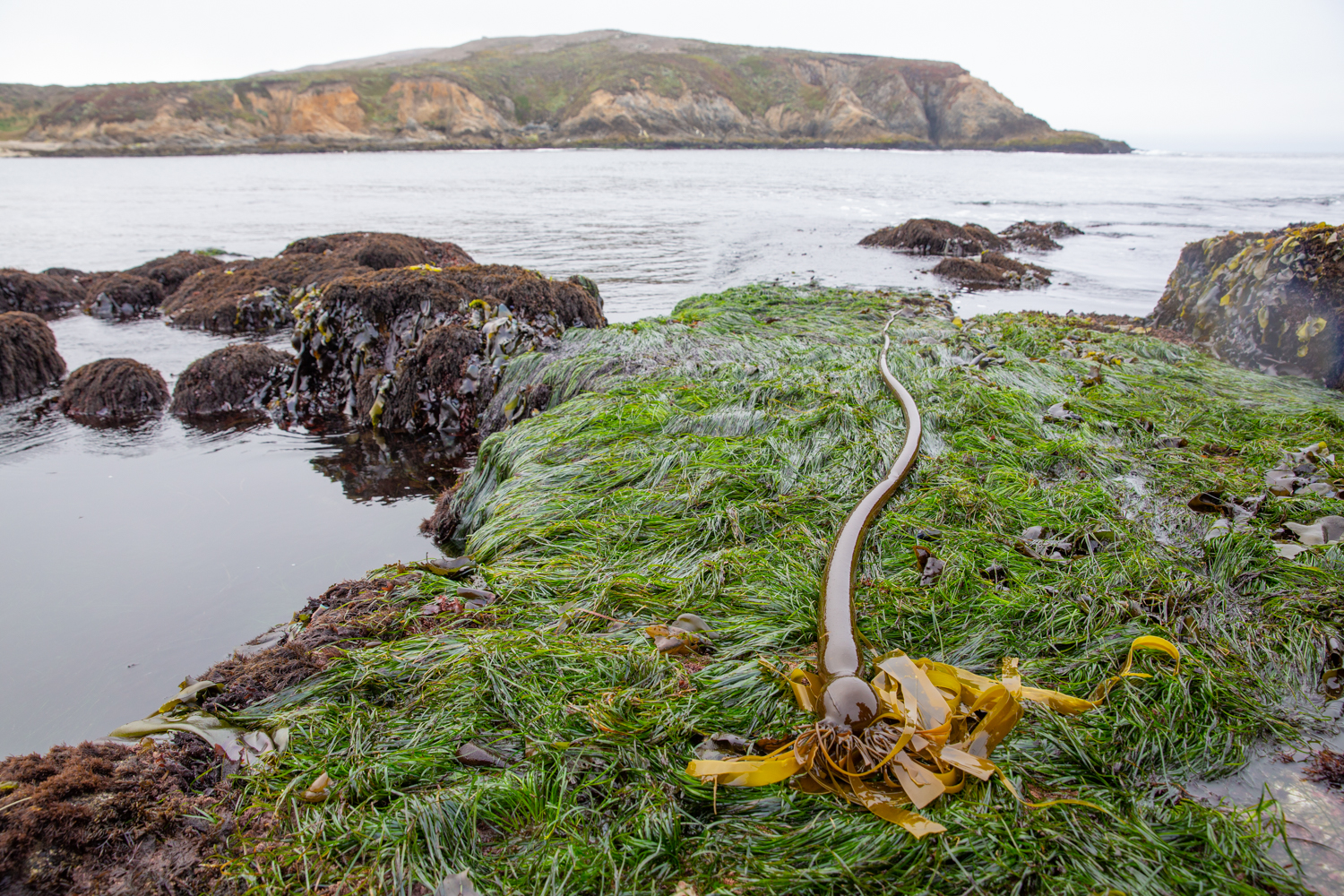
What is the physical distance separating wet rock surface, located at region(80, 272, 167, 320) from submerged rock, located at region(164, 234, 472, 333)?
1.12 ft

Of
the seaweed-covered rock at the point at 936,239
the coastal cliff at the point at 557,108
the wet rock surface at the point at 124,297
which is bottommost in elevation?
the wet rock surface at the point at 124,297

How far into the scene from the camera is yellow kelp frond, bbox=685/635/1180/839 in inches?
58.4

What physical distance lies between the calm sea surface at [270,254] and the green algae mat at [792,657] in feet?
3.42

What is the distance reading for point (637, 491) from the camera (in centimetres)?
307

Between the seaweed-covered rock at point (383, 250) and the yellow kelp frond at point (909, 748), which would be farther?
the seaweed-covered rock at point (383, 250)

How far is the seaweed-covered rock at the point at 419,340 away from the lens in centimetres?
525

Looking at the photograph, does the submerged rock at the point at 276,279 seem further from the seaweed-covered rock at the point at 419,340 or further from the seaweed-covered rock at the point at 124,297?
the seaweed-covered rock at the point at 419,340

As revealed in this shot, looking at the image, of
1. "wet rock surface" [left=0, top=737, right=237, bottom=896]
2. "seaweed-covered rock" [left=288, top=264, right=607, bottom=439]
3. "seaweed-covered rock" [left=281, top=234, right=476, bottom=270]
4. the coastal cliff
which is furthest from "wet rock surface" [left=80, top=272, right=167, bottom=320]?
the coastal cliff

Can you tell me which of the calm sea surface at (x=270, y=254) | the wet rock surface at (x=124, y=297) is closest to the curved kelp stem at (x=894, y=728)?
the calm sea surface at (x=270, y=254)

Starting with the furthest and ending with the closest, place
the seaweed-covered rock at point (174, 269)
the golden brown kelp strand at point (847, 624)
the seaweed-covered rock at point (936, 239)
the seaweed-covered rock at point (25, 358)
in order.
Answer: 1. the seaweed-covered rock at point (936, 239)
2. the seaweed-covered rock at point (174, 269)
3. the seaweed-covered rock at point (25, 358)
4. the golden brown kelp strand at point (847, 624)

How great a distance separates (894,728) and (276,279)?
9.80 meters

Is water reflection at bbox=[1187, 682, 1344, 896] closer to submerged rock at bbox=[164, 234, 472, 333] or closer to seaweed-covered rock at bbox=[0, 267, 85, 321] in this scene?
submerged rock at bbox=[164, 234, 472, 333]

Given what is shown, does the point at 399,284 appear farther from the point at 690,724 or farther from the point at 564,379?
the point at 690,724

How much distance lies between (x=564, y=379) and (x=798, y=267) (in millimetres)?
7483
